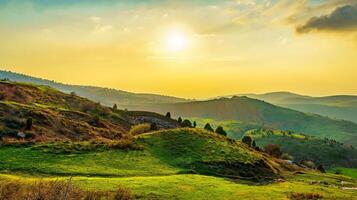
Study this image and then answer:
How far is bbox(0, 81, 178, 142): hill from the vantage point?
7044 cm

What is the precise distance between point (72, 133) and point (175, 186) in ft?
144

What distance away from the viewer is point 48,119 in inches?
3187

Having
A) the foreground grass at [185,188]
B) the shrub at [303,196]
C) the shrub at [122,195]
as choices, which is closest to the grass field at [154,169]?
the foreground grass at [185,188]

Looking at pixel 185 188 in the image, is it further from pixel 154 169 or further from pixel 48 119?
pixel 48 119

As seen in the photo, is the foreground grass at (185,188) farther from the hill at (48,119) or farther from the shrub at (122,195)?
the hill at (48,119)

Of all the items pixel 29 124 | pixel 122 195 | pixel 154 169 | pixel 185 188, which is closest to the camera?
pixel 122 195

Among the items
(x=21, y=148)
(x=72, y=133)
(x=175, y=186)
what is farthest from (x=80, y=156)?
(x=72, y=133)

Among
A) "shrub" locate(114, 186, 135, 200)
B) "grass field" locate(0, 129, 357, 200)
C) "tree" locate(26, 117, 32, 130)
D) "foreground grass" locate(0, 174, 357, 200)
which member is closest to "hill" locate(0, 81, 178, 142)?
"tree" locate(26, 117, 32, 130)

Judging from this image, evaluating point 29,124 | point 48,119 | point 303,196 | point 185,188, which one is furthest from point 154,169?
point 48,119

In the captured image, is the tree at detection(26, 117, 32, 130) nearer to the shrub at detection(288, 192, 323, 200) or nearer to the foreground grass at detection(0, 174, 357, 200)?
the foreground grass at detection(0, 174, 357, 200)

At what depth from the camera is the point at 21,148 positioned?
2089 inches

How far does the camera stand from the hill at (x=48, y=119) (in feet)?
231

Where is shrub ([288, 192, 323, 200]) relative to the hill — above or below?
below

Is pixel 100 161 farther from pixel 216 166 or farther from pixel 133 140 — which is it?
pixel 216 166
